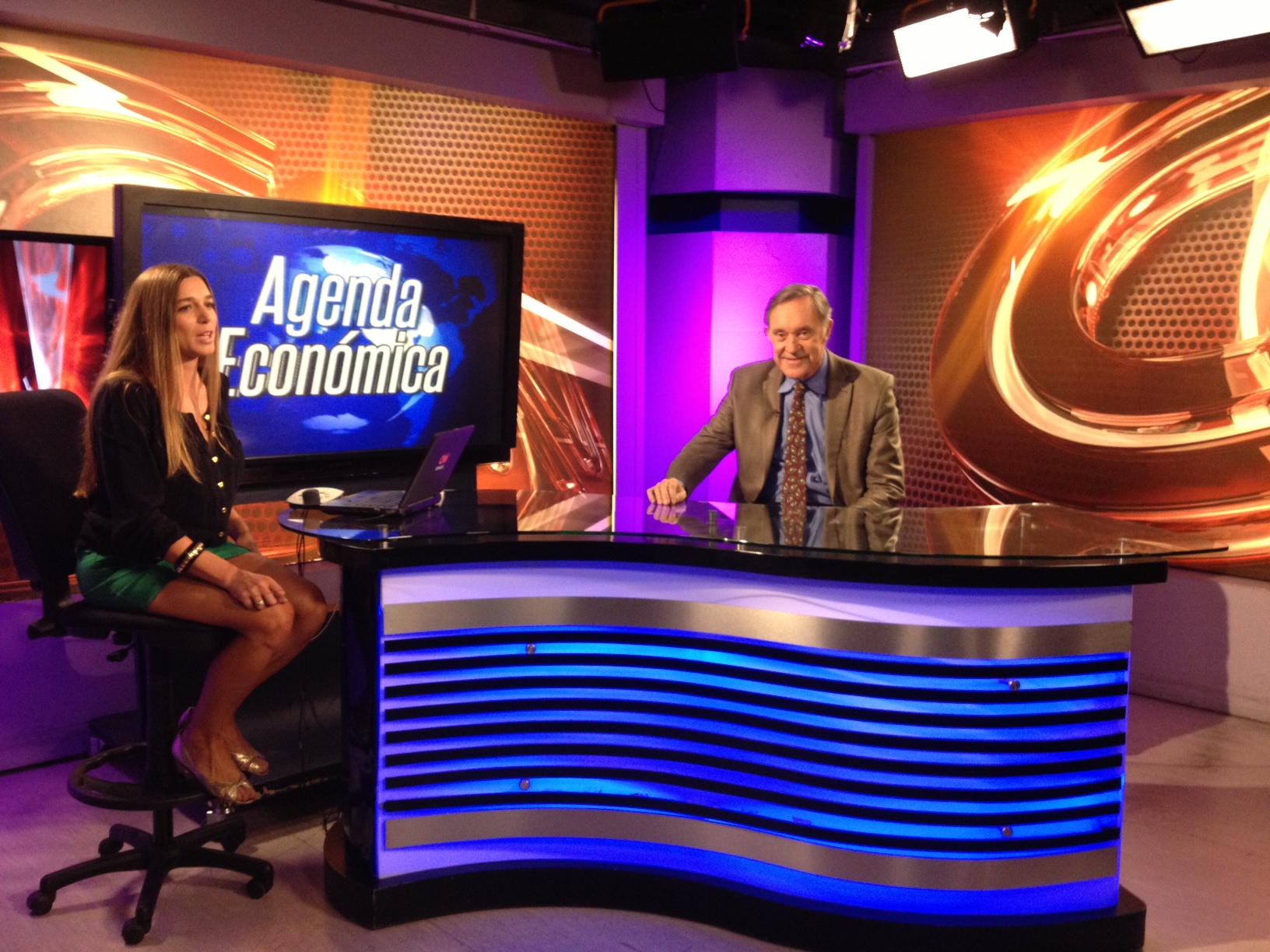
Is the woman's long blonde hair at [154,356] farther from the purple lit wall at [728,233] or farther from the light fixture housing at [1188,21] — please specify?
the light fixture housing at [1188,21]

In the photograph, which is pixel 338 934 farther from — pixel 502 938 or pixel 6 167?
pixel 6 167

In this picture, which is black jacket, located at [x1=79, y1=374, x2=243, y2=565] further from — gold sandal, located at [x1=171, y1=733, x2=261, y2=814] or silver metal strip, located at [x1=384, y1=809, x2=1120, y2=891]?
silver metal strip, located at [x1=384, y1=809, x2=1120, y2=891]

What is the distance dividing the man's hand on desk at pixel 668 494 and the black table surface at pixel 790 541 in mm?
45

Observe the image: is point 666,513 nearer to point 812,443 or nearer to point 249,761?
point 812,443

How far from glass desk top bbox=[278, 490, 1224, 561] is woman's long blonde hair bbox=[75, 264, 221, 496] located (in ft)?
1.17

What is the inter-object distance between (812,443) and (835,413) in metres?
0.13

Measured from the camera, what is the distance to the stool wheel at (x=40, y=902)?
2904 millimetres

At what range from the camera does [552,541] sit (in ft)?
9.39

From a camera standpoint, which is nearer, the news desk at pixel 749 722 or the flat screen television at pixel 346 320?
the news desk at pixel 749 722

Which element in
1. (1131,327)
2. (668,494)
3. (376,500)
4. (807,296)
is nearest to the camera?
(376,500)

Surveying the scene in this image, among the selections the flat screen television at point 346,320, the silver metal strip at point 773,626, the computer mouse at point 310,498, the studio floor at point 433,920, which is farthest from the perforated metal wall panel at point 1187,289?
the computer mouse at point 310,498

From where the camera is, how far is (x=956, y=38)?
16.2 feet

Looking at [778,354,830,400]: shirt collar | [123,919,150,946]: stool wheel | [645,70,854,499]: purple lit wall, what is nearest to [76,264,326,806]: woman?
[123,919,150,946]: stool wheel

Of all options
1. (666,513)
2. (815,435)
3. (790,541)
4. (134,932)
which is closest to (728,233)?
(815,435)
